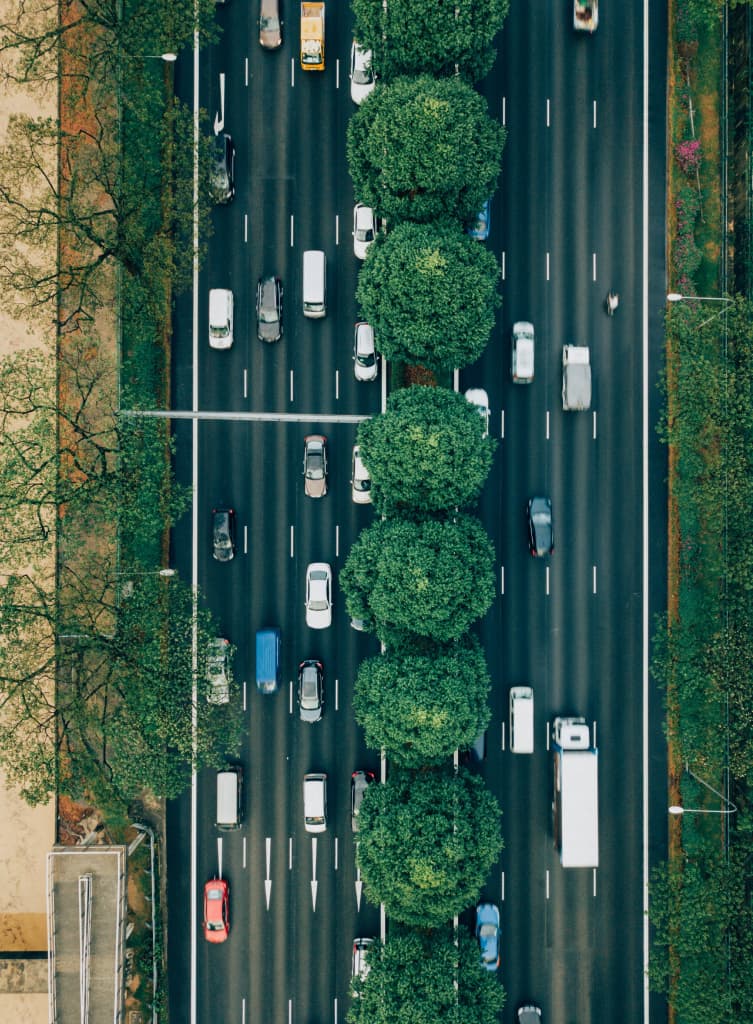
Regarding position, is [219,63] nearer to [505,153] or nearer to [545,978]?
[505,153]

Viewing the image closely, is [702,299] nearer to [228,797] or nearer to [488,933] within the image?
[488,933]

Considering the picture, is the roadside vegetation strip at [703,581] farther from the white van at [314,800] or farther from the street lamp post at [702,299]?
the white van at [314,800]

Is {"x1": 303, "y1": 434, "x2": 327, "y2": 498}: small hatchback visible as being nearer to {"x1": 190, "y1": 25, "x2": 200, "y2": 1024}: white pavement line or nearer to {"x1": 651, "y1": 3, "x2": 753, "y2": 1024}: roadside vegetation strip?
{"x1": 190, "y1": 25, "x2": 200, "y2": 1024}: white pavement line

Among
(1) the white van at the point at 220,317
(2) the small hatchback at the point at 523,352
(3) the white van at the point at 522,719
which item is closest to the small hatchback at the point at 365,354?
(1) the white van at the point at 220,317

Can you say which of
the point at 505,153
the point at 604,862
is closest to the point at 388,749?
the point at 604,862

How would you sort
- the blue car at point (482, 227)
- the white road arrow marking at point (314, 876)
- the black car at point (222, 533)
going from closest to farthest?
the blue car at point (482, 227) → the black car at point (222, 533) → the white road arrow marking at point (314, 876)
